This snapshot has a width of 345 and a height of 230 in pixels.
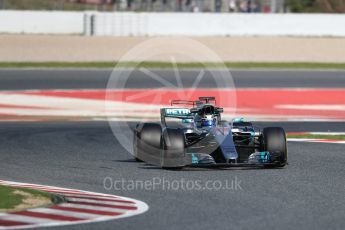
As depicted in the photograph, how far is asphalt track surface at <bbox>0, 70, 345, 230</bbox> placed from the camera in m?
9.69

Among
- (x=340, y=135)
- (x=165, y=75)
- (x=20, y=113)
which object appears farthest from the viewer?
(x=165, y=75)

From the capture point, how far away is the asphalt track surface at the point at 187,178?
9.69m

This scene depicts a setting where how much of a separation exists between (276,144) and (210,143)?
0.94 meters

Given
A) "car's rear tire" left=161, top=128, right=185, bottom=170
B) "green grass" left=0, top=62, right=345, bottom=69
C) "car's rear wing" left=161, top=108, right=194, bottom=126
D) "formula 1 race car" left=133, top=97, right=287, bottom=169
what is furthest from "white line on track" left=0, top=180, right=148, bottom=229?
"green grass" left=0, top=62, right=345, bottom=69

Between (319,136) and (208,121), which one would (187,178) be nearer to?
(208,121)

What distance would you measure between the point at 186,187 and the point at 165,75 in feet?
70.7

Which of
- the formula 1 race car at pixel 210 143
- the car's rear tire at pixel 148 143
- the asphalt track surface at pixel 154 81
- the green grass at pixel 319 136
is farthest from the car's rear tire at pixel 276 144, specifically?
the asphalt track surface at pixel 154 81

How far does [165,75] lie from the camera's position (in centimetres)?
3334

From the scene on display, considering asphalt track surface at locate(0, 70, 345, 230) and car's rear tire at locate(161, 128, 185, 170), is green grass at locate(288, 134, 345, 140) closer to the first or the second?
asphalt track surface at locate(0, 70, 345, 230)

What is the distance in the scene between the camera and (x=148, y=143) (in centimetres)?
1446

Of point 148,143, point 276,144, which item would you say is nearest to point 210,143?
point 276,144

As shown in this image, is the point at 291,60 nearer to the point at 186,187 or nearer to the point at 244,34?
the point at 244,34

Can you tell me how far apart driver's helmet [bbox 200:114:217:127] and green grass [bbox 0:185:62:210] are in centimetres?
351

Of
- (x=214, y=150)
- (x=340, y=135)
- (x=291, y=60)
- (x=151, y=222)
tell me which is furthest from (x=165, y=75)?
(x=151, y=222)
